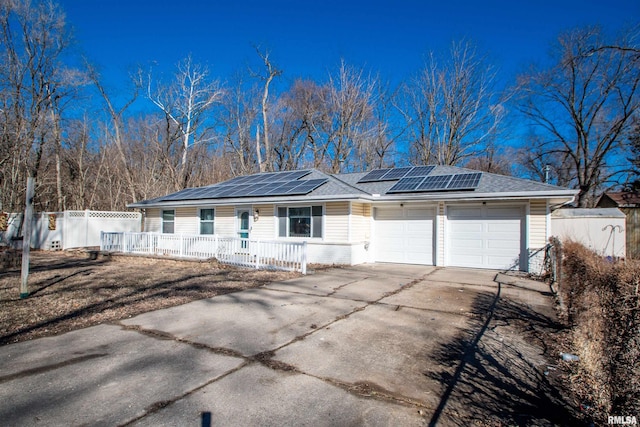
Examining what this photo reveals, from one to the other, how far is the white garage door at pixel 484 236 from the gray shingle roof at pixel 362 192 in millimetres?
701

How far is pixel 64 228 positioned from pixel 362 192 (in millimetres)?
15239

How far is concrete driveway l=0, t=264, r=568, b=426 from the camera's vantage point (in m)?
2.94

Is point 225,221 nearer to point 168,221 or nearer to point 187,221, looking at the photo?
point 187,221

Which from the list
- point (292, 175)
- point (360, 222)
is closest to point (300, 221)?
point (360, 222)

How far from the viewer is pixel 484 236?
11617 millimetres

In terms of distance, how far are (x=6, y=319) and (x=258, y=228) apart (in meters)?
9.07

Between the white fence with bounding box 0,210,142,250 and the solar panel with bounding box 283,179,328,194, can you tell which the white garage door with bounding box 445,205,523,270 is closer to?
the solar panel with bounding box 283,179,328,194

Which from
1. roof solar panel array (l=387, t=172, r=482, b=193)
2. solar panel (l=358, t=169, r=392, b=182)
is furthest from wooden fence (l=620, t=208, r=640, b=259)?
solar panel (l=358, t=169, r=392, b=182)

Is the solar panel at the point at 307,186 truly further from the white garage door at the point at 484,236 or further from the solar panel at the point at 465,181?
the white garage door at the point at 484,236

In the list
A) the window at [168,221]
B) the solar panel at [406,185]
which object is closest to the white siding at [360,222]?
the solar panel at [406,185]

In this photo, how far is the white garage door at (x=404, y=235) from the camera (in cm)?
1251

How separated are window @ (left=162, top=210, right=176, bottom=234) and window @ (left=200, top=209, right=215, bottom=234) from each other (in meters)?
1.89

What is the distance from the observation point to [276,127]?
2859 centimetres

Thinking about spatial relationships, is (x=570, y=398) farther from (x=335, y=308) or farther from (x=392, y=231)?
(x=392, y=231)
